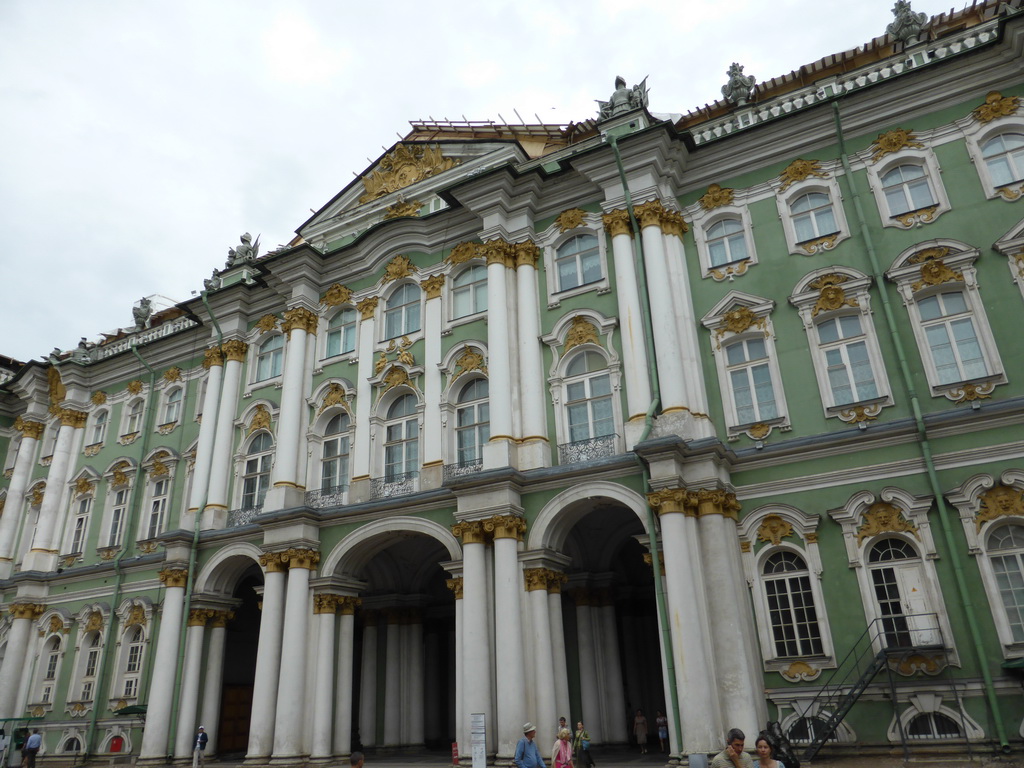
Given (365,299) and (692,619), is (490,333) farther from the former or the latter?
(692,619)

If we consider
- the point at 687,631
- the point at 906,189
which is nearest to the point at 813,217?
the point at 906,189

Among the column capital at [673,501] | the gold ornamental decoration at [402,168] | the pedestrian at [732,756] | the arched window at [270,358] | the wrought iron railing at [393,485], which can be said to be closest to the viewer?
the pedestrian at [732,756]

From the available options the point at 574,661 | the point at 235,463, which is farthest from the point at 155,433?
the point at 574,661

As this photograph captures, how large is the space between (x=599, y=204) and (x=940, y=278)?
28.8 feet

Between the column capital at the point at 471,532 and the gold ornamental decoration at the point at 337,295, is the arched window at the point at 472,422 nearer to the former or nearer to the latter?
the column capital at the point at 471,532

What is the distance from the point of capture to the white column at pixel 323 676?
20.3 m

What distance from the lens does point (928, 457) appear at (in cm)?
1620

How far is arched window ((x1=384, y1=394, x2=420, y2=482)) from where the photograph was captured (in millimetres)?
22328

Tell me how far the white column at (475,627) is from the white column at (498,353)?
6.28 ft

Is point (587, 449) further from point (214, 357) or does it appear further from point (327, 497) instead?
point (214, 357)

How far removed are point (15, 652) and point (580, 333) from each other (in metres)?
23.2

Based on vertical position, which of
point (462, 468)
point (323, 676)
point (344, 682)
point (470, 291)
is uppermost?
point (470, 291)

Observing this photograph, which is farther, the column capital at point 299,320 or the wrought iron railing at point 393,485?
the column capital at point 299,320

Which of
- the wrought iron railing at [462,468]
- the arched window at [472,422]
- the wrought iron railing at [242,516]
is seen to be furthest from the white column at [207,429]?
the arched window at [472,422]
